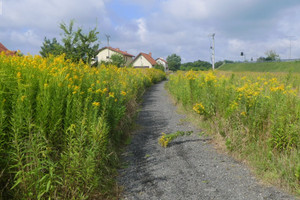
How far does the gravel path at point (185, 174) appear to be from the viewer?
3188 mm

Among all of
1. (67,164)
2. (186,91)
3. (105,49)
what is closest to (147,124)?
(186,91)

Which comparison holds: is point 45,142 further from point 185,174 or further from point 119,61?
point 119,61

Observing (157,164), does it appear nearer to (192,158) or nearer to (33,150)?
(192,158)

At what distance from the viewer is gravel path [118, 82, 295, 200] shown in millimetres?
3188

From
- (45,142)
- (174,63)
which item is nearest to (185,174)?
(45,142)

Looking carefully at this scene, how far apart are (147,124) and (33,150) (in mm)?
4671

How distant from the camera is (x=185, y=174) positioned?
3.73 m

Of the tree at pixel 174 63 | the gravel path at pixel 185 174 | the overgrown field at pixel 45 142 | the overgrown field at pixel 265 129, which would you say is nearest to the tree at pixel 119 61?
the gravel path at pixel 185 174

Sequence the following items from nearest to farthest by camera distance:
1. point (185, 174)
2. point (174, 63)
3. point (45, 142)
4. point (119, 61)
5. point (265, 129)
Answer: point (45, 142) < point (185, 174) < point (265, 129) < point (119, 61) < point (174, 63)

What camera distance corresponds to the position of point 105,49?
53938 mm

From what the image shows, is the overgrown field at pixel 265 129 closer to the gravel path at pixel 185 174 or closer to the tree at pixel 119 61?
the gravel path at pixel 185 174

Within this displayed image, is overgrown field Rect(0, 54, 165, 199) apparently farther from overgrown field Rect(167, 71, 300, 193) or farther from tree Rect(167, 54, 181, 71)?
tree Rect(167, 54, 181, 71)

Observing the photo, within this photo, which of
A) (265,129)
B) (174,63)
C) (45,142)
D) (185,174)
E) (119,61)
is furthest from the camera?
(174,63)

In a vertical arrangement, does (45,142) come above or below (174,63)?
below
